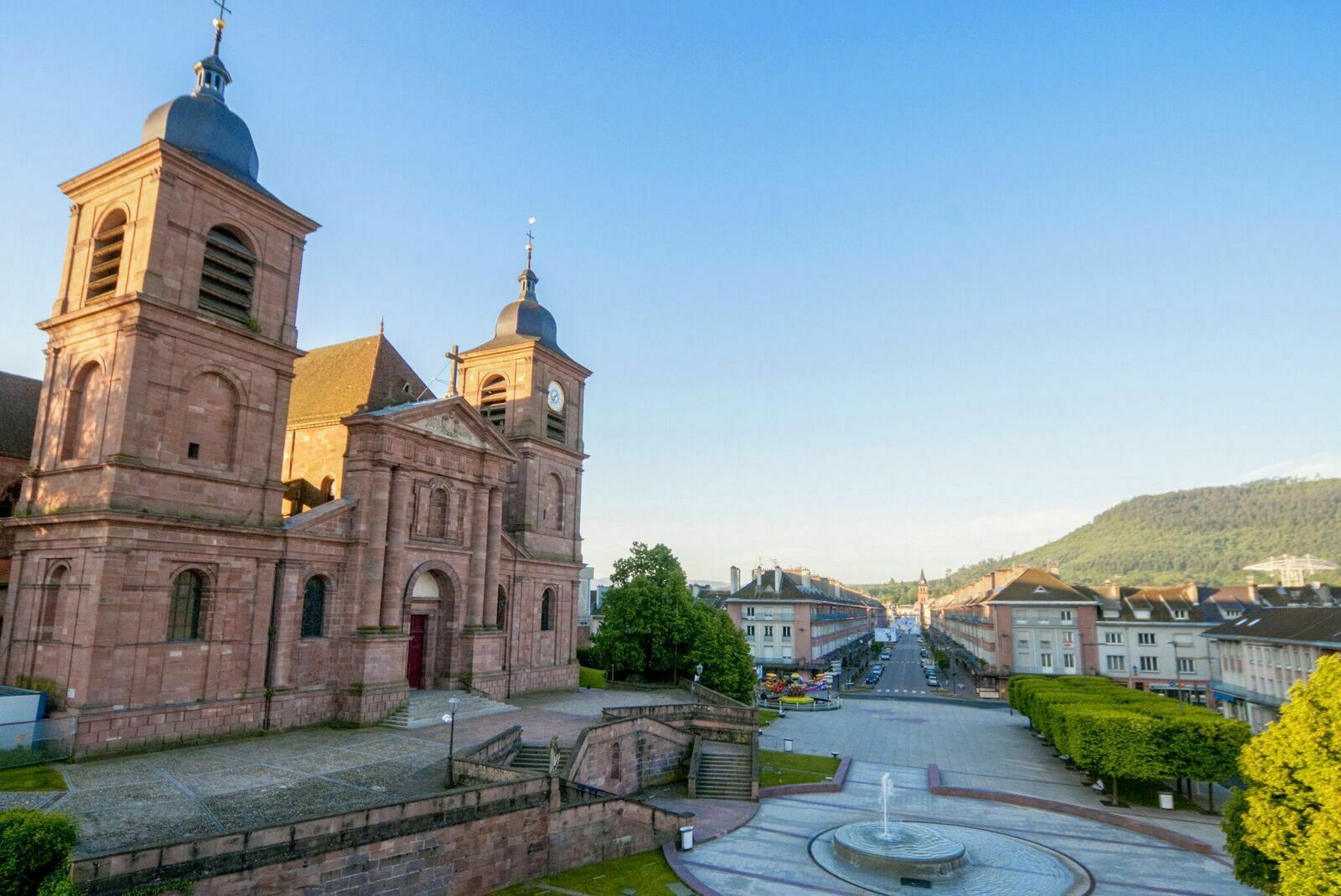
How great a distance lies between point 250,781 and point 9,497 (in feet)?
71.4

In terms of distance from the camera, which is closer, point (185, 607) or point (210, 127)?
point (185, 607)

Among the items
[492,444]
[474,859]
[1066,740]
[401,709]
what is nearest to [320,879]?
[474,859]

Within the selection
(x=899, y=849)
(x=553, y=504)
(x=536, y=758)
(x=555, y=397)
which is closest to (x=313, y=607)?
(x=536, y=758)

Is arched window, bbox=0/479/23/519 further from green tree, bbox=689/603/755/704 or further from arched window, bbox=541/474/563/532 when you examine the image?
green tree, bbox=689/603/755/704

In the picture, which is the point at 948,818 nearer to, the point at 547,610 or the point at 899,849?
the point at 899,849

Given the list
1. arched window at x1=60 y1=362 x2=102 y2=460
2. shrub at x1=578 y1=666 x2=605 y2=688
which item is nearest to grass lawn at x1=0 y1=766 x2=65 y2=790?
arched window at x1=60 y1=362 x2=102 y2=460

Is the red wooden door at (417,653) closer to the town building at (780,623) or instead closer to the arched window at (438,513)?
the arched window at (438,513)

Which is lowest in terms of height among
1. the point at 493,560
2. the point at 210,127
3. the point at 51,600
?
the point at 51,600

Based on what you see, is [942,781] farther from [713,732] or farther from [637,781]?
[637,781]

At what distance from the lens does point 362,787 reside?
23031 mm

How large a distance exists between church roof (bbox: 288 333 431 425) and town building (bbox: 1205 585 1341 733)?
51.5 m

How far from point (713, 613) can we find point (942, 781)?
70.9ft

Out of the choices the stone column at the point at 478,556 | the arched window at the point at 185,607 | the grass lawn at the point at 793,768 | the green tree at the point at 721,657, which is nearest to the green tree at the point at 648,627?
the green tree at the point at 721,657

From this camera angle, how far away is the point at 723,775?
35.5 metres
